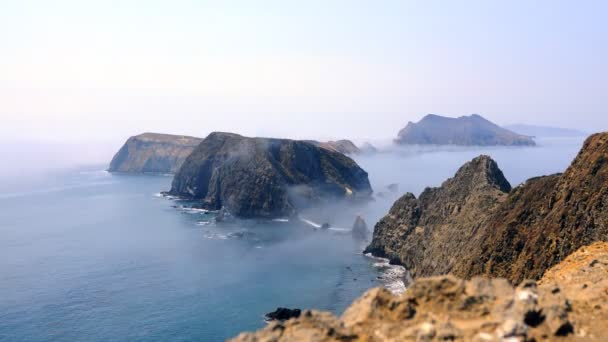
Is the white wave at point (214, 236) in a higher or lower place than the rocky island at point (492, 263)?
lower

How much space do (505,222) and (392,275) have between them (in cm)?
4086

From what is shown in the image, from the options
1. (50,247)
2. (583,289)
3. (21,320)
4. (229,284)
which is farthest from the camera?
(50,247)

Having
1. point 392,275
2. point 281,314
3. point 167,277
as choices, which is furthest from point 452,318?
point 167,277

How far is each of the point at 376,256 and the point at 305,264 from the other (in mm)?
21846

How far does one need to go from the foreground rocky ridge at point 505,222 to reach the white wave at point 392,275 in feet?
7.94

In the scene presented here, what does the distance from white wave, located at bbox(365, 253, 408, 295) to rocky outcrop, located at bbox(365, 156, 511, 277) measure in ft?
6.97

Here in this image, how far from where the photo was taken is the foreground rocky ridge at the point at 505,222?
55469 millimetres

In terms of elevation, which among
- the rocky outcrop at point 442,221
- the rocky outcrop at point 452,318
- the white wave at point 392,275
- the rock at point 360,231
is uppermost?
the rocky outcrop at point 452,318

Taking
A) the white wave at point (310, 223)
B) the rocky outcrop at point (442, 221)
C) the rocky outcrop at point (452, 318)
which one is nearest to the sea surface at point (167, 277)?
the white wave at point (310, 223)

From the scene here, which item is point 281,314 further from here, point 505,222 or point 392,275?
point 505,222

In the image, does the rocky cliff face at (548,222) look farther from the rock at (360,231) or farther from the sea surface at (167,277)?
the rock at (360,231)

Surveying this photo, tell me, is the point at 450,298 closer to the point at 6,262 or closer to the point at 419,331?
the point at 419,331

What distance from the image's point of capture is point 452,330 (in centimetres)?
1400

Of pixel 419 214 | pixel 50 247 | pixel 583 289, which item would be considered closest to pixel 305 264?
pixel 419 214
